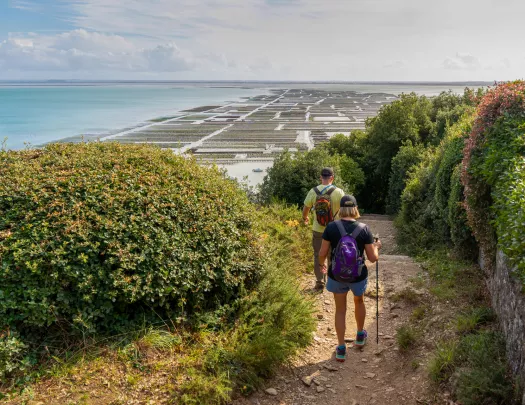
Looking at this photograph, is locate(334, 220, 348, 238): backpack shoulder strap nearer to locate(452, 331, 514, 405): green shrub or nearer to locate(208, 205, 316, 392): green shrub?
locate(208, 205, 316, 392): green shrub

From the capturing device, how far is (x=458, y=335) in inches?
223

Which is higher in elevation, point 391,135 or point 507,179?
point 391,135

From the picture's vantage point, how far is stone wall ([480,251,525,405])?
4297 mm

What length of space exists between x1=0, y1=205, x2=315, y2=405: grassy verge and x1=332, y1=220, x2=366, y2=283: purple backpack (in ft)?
4.16

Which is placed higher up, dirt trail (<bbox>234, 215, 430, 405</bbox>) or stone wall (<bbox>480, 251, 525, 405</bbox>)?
stone wall (<bbox>480, 251, 525, 405</bbox>)

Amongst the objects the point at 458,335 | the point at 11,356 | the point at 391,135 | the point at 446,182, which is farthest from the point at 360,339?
the point at 391,135

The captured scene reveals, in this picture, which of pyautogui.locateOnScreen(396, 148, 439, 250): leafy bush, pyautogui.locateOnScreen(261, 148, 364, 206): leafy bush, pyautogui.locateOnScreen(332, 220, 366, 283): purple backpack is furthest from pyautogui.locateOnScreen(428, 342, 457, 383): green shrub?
pyautogui.locateOnScreen(261, 148, 364, 206): leafy bush

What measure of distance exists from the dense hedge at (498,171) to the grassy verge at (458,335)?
0.88m

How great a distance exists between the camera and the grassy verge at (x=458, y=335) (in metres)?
4.36

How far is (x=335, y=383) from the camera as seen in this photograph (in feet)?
18.8

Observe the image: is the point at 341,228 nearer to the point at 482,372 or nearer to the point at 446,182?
the point at 482,372

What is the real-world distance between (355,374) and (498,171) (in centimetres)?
362

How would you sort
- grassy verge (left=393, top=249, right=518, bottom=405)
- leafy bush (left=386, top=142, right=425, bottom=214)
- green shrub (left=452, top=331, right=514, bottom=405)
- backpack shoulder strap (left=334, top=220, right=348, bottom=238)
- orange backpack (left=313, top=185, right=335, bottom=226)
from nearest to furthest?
green shrub (left=452, top=331, right=514, bottom=405) → grassy verge (left=393, top=249, right=518, bottom=405) → backpack shoulder strap (left=334, top=220, right=348, bottom=238) → orange backpack (left=313, top=185, right=335, bottom=226) → leafy bush (left=386, top=142, right=425, bottom=214)

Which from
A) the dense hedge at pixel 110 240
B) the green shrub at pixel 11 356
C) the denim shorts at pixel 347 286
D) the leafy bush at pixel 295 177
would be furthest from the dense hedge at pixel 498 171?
the leafy bush at pixel 295 177
